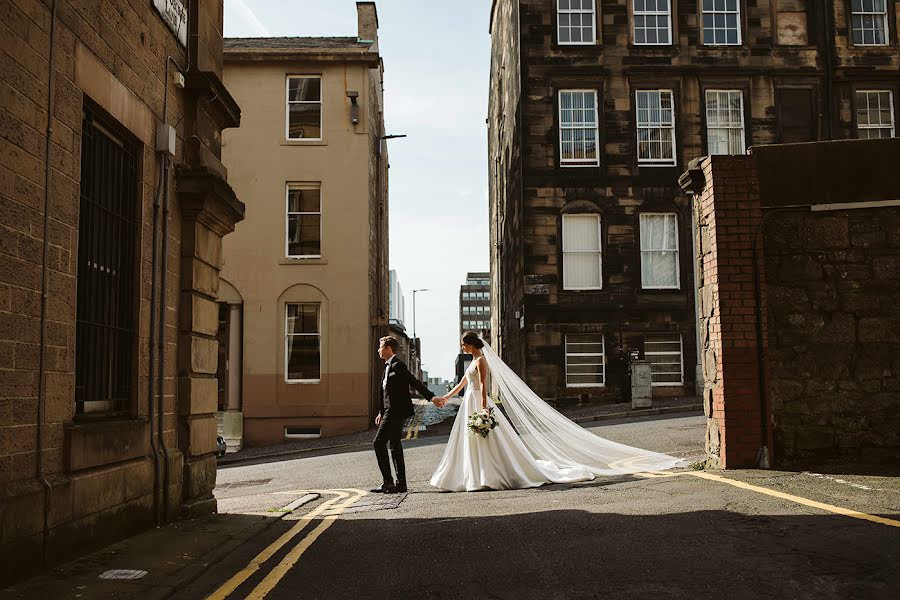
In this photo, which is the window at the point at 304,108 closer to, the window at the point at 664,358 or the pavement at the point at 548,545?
the window at the point at 664,358

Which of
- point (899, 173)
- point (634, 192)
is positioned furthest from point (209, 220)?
point (634, 192)

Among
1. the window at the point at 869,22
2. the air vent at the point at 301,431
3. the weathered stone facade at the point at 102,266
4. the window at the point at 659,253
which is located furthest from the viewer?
the window at the point at 869,22

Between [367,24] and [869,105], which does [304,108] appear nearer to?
[367,24]

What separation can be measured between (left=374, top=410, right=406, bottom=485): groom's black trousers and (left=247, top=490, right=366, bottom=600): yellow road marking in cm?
146

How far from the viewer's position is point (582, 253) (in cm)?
2755

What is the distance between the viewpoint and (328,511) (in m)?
9.37

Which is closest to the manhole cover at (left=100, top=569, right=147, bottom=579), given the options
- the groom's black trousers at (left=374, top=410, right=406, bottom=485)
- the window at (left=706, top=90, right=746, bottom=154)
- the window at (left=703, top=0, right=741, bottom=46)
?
the groom's black trousers at (left=374, top=410, right=406, bottom=485)

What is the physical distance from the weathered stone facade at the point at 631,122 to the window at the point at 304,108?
Answer: 663cm

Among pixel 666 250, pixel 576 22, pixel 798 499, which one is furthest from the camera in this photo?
pixel 576 22

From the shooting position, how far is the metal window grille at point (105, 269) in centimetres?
722

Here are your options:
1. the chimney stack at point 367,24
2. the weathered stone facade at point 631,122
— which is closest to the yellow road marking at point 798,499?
the weathered stone facade at point 631,122

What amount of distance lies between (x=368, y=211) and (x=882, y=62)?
1815 centimetres

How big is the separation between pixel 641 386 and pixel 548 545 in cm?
1787

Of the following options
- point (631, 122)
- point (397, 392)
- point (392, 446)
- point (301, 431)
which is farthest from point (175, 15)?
point (631, 122)
